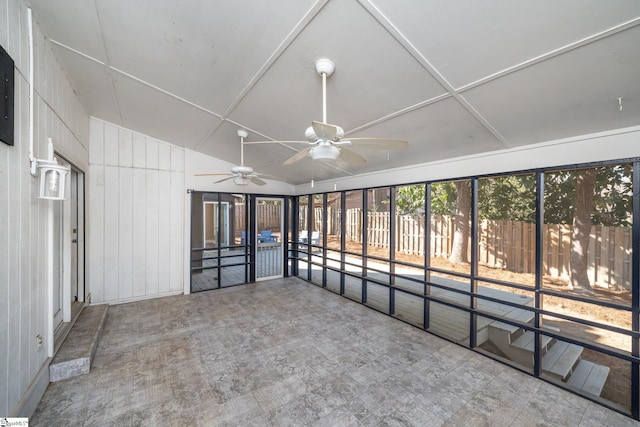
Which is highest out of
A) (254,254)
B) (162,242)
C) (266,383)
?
(162,242)

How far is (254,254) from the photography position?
5812 millimetres

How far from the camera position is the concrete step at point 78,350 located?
238 cm

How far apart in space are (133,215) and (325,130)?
179 inches

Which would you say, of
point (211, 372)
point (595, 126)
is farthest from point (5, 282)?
point (595, 126)

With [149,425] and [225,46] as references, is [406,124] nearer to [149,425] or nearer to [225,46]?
[225,46]

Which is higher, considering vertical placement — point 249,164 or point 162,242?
point 249,164

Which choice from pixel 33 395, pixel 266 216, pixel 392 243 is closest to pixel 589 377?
pixel 392 243

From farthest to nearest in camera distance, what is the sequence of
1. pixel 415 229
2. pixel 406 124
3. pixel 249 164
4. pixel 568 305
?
pixel 415 229, pixel 249 164, pixel 568 305, pixel 406 124

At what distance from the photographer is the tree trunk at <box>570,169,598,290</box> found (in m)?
4.20

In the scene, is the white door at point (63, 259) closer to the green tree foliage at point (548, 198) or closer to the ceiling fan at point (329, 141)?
the ceiling fan at point (329, 141)

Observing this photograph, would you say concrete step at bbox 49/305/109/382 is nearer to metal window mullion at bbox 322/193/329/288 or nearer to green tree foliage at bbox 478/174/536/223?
metal window mullion at bbox 322/193/329/288

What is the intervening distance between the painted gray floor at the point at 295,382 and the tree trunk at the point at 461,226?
127 inches

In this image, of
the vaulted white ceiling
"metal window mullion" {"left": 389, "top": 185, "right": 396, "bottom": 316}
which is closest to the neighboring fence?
the vaulted white ceiling

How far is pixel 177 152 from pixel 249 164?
1427mm
